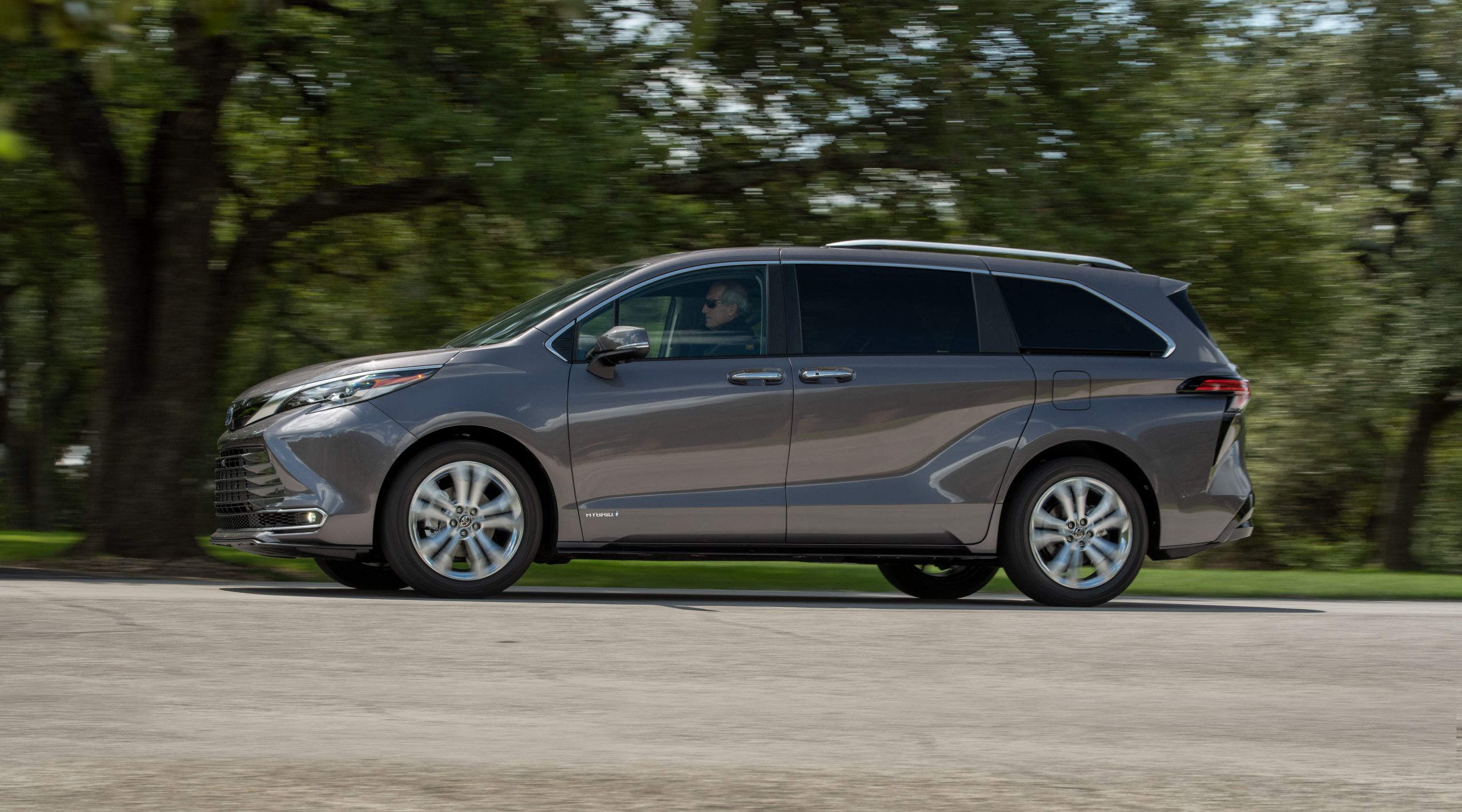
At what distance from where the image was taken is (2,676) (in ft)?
18.6

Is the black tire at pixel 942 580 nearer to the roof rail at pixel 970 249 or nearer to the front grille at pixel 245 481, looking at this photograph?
the roof rail at pixel 970 249

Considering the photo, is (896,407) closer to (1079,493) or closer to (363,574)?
(1079,493)

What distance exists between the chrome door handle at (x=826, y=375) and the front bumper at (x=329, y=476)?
204cm

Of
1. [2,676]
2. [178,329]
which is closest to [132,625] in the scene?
[2,676]

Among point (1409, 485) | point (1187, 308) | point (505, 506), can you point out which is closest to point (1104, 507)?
point (1187, 308)

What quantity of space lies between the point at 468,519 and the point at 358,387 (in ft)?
2.80

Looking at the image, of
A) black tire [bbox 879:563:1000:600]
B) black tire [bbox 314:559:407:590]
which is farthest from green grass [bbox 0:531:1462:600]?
black tire [bbox 314:559:407:590]

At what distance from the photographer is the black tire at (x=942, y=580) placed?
Result: 33.7 feet

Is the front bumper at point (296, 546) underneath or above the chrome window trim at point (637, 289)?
underneath

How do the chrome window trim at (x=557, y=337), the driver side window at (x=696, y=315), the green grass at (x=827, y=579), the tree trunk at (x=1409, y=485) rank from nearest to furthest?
the chrome window trim at (x=557, y=337), the driver side window at (x=696, y=315), the green grass at (x=827, y=579), the tree trunk at (x=1409, y=485)

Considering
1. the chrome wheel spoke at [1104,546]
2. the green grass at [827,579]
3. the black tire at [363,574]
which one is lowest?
the green grass at [827,579]

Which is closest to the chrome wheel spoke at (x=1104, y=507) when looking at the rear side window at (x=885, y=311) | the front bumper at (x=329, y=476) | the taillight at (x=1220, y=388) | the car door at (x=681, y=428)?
the taillight at (x=1220, y=388)

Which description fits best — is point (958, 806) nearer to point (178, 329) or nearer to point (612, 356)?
point (612, 356)

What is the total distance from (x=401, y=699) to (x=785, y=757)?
4.77 ft
